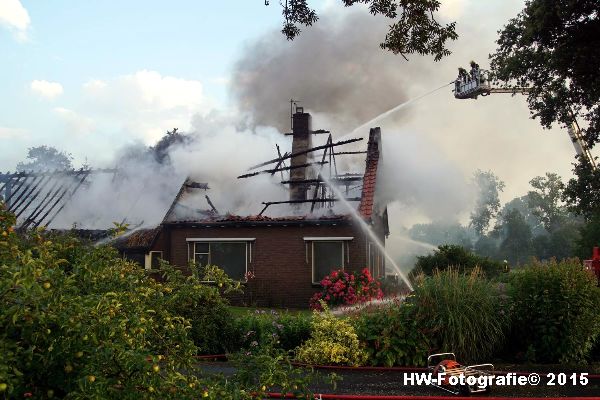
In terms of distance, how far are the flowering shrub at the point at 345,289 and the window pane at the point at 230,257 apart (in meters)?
3.41

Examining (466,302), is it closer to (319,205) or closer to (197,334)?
(197,334)

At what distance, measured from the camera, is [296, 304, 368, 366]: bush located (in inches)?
417

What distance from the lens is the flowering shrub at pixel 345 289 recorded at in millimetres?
18297

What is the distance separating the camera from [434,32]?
10.4 meters

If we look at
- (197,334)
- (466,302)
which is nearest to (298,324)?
(197,334)

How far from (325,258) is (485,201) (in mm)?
106661

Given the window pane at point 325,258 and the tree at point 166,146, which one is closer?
the window pane at point 325,258

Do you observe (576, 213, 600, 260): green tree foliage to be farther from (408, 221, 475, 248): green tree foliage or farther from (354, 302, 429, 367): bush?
(408, 221, 475, 248): green tree foliage

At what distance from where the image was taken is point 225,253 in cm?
2150

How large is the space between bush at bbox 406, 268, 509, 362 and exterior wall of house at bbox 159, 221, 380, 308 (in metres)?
8.99

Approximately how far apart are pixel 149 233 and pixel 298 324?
13237mm

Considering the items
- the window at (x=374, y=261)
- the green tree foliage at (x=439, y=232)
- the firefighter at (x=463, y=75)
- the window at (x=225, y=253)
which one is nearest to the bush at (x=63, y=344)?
the window at (x=225, y=253)

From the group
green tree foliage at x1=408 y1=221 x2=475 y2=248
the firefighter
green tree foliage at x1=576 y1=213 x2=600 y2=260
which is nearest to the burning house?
the firefighter

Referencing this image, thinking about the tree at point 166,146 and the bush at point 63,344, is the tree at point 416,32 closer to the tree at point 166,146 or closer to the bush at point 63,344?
the bush at point 63,344
